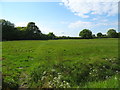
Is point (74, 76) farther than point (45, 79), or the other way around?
point (74, 76)

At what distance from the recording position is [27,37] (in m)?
82.2

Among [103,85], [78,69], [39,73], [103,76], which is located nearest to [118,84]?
[103,85]

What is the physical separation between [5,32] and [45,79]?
74943 mm

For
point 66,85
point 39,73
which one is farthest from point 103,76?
point 39,73

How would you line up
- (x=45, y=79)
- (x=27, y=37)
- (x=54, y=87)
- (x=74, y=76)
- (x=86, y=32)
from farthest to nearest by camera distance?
(x=86, y=32) < (x=27, y=37) < (x=74, y=76) < (x=45, y=79) < (x=54, y=87)

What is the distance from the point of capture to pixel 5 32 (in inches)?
2965

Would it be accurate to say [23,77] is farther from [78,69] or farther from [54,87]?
[78,69]

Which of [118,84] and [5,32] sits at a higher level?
[5,32]

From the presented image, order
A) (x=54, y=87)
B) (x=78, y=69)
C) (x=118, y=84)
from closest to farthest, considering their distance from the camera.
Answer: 1. (x=118, y=84)
2. (x=54, y=87)
3. (x=78, y=69)

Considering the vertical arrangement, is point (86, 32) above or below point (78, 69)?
above

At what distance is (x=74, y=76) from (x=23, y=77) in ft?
10.6

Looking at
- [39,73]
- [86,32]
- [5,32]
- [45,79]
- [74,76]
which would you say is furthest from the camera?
[86,32]

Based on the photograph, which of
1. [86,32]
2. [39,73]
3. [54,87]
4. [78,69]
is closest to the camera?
[54,87]

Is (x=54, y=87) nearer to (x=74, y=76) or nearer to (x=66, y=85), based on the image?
(x=66, y=85)
